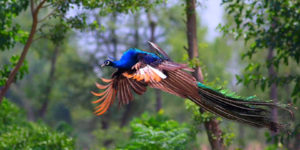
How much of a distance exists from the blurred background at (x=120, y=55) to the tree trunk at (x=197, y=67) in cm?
13

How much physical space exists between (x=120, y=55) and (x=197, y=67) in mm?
1816

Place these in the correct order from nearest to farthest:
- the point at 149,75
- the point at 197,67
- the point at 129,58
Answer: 1. the point at 149,75
2. the point at 129,58
3. the point at 197,67

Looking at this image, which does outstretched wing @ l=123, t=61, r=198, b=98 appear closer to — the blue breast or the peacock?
the peacock

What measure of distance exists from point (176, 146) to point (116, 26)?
1589cm

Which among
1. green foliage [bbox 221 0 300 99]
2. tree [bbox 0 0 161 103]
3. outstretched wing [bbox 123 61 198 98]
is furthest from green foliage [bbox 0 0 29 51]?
green foliage [bbox 221 0 300 99]

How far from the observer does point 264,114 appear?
13.4 ft

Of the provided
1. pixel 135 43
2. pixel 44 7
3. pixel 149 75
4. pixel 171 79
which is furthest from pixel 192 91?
pixel 135 43

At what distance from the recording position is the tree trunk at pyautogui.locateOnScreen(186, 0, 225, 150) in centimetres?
654

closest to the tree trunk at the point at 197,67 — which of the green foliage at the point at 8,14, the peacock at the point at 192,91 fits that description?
the peacock at the point at 192,91

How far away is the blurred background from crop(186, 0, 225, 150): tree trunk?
0.44ft

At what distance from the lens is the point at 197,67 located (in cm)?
647

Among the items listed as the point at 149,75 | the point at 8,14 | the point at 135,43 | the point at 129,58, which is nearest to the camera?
the point at 149,75

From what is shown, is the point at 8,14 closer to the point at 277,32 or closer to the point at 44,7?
the point at 44,7

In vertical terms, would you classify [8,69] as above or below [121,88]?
above
